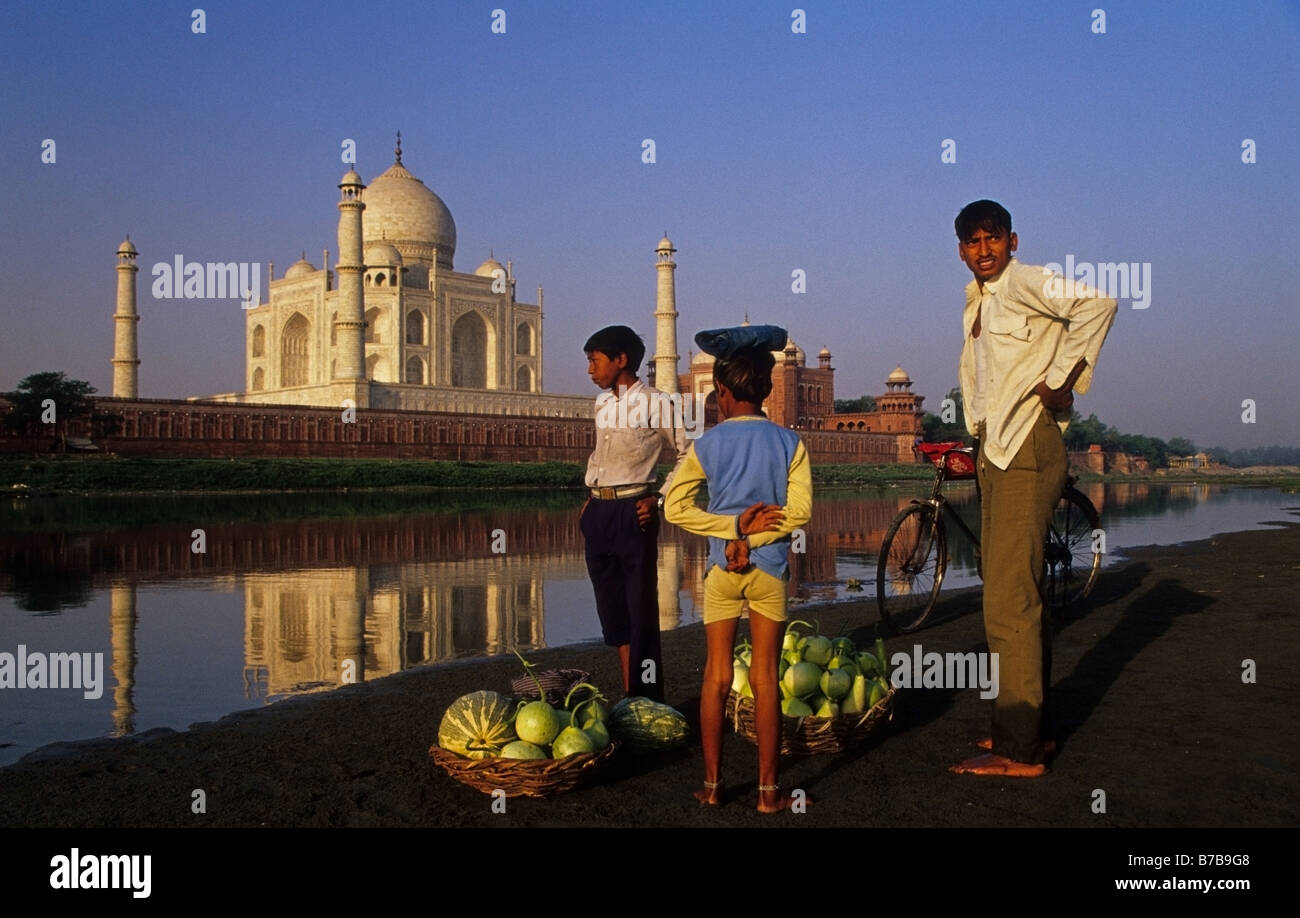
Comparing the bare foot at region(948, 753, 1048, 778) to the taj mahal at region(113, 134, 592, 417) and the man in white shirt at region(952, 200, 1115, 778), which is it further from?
the taj mahal at region(113, 134, 592, 417)

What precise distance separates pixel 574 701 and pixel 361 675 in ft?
5.53

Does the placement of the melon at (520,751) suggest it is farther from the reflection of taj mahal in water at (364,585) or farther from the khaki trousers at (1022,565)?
the reflection of taj mahal in water at (364,585)

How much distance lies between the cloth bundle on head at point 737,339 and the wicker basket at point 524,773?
1252 millimetres

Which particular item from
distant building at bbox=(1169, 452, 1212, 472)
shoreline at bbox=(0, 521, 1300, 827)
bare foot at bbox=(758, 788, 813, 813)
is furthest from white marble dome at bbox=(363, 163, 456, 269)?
distant building at bbox=(1169, 452, 1212, 472)

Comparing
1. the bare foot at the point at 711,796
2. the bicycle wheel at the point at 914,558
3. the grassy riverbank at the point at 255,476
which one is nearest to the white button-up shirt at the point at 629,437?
the bare foot at the point at 711,796

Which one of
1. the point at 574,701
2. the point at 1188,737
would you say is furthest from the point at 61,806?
the point at 1188,737

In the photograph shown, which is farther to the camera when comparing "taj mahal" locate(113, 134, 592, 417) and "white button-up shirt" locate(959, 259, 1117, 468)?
"taj mahal" locate(113, 134, 592, 417)

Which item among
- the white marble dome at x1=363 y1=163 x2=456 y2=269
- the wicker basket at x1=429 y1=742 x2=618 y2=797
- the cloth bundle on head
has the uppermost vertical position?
the white marble dome at x1=363 y1=163 x2=456 y2=269

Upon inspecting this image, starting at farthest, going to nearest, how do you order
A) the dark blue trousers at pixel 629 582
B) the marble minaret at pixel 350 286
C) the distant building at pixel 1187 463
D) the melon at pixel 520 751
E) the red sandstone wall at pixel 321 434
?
the distant building at pixel 1187 463
the marble minaret at pixel 350 286
the red sandstone wall at pixel 321 434
the dark blue trousers at pixel 629 582
the melon at pixel 520 751

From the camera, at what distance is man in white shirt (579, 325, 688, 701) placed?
13.5 ft

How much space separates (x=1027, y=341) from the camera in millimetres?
3680

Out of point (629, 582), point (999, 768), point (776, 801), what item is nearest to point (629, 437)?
point (629, 582)

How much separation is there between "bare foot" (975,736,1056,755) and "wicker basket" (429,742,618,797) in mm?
1383

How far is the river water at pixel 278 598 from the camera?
15.8 ft
